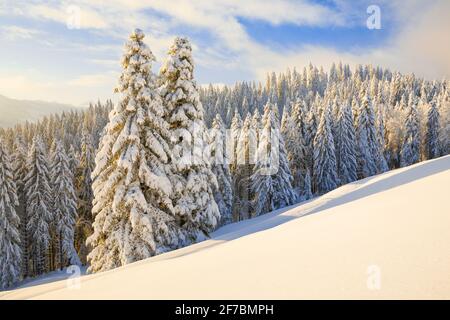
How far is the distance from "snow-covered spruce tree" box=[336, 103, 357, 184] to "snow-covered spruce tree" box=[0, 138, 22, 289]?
152 ft

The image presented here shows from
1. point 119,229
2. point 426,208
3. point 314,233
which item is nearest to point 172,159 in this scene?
point 119,229

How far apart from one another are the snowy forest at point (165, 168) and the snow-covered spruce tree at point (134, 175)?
0.06m

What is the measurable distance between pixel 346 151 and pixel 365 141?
4894 millimetres

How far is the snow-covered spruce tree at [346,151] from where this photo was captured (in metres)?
54.1

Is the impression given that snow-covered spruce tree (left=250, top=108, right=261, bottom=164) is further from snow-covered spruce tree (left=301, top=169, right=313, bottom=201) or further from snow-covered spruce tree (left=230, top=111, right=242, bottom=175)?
snow-covered spruce tree (left=301, top=169, right=313, bottom=201)

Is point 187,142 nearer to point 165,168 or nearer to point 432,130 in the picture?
point 165,168

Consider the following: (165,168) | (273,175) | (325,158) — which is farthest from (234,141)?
(165,168)

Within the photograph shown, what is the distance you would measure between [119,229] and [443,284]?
1430cm

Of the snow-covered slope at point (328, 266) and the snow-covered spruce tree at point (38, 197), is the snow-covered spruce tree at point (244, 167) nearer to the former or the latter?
the snow-covered spruce tree at point (38, 197)

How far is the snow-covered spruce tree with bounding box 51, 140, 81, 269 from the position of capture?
3984cm

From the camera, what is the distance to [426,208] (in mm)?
9016

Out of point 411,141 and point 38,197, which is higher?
point 411,141

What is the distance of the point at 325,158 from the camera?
51.2 m
